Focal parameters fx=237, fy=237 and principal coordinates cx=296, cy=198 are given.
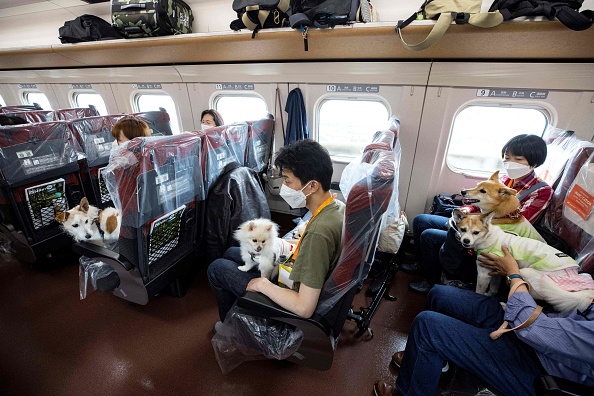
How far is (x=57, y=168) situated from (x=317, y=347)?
3.18m

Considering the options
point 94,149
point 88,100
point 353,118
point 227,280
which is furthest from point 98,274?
point 88,100

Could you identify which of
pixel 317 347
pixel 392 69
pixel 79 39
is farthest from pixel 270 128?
pixel 317 347

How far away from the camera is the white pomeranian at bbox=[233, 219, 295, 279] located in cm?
169

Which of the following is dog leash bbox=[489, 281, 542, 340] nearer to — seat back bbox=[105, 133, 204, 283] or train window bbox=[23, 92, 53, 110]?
seat back bbox=[105, 133, 204, 283]

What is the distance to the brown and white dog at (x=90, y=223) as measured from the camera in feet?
7.31

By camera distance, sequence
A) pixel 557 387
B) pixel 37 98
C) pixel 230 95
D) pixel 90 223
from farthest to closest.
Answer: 1. pixel 37 98
2. pixel 230 95
3. pixel 90 223
4. pixel 557 387

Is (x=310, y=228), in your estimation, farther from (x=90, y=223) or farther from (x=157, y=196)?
(x=90, y=223)

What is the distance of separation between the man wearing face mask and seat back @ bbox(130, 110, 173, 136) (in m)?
3.32

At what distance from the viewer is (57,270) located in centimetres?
296

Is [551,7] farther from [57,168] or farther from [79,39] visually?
[79,39]

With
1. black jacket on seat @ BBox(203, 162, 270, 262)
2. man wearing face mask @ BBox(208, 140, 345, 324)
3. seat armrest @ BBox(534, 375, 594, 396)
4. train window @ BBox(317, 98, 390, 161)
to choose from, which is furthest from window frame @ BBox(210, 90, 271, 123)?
seat armrest @ BBox(534, 375, 594, 396)

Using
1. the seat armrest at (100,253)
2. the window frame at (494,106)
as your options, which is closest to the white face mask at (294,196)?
the seat armrest at (100,253)

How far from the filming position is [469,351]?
127cm

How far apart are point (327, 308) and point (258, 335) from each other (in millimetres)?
536
